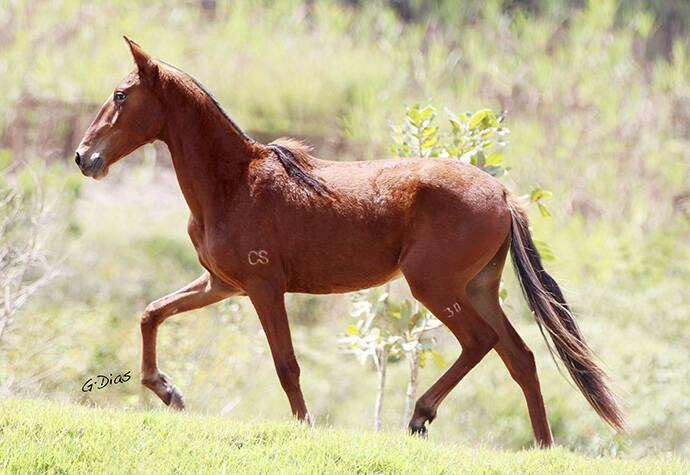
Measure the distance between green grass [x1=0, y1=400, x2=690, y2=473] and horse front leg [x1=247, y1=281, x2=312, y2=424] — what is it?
0.97 ft

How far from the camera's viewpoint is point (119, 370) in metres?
9.94

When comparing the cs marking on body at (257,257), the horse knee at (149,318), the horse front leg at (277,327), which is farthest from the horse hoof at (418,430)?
the horse knee at (149,318)

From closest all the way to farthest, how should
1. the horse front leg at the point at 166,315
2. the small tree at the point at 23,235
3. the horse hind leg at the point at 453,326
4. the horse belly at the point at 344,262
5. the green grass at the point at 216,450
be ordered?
the green grass at the point at 216,450, the horse hind leg at the point at 453,326, the horse belly at the point at 344,262, the horse front leg at the point at 166,315, the small tree at the point at 23,235

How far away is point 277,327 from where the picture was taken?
14.9 ft

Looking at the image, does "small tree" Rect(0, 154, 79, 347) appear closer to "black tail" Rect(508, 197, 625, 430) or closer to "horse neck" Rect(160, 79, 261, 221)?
"horse neck" Rect(160, 79, 261, 221)

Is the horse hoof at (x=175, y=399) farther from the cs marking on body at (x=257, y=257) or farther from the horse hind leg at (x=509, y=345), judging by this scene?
the horse hind leg at (x=509, y=345)

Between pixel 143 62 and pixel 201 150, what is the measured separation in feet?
1.98

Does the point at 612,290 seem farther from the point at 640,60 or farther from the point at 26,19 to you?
the point at 26,19

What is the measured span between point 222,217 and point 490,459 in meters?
2.04

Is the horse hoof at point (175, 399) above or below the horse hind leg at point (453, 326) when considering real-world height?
below

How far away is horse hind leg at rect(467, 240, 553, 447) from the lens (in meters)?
4.75

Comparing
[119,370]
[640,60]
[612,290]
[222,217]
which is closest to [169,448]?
[222,217]

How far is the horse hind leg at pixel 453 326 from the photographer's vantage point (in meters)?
4.51

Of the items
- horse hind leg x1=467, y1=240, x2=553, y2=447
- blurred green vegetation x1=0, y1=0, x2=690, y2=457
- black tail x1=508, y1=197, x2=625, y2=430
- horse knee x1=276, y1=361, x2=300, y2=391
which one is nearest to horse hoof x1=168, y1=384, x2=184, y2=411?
horse knee x1=276, y1=361, x2=300, y2=391
